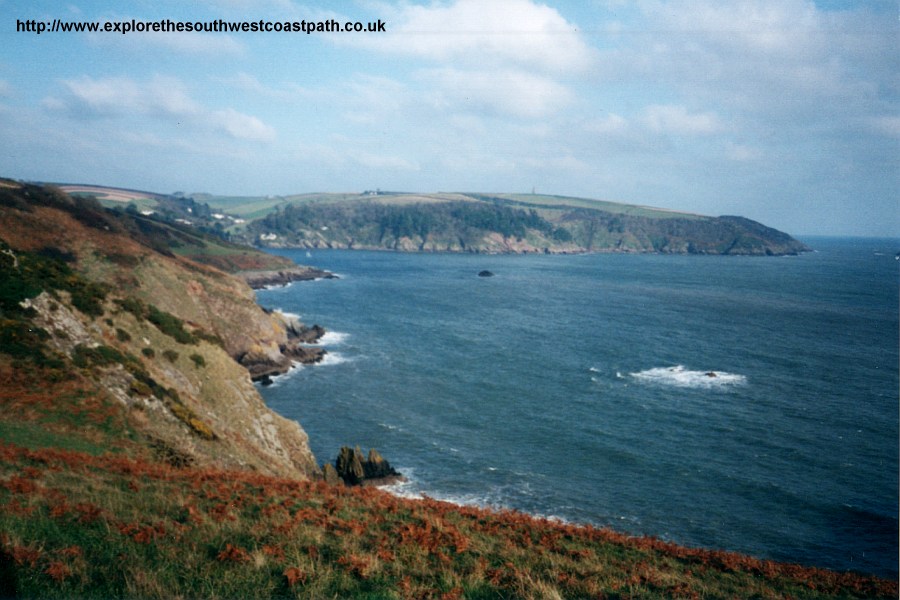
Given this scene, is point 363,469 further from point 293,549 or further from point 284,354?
point 284,354

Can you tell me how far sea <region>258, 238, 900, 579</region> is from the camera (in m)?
33.9

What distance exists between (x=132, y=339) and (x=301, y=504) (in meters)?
24.1

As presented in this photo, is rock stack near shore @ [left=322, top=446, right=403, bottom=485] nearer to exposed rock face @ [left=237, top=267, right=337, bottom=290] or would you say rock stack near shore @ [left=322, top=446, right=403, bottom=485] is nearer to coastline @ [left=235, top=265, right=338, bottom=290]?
coastline @ [left=235, top=265, right=338, bottom=290]

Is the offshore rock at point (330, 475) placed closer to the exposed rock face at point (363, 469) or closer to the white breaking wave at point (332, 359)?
the exposed rock face at point (363, 469)

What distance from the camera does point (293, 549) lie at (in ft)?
37.2

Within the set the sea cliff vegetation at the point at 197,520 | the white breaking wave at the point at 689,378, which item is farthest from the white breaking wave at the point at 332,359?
the white breaking wave at the point at 689,378

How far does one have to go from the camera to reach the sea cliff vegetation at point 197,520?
9.63m

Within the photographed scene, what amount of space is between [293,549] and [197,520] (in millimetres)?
3028

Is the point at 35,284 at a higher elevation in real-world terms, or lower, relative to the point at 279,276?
higher

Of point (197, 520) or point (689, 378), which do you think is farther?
point (689, 378)

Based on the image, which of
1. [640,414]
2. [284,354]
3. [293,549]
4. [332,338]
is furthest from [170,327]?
[640,414]

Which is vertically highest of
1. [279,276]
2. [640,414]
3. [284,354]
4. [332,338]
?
[279,276]

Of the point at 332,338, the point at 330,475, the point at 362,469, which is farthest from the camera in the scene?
the point at 332,338

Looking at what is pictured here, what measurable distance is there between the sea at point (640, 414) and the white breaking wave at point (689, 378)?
332 millimetres
